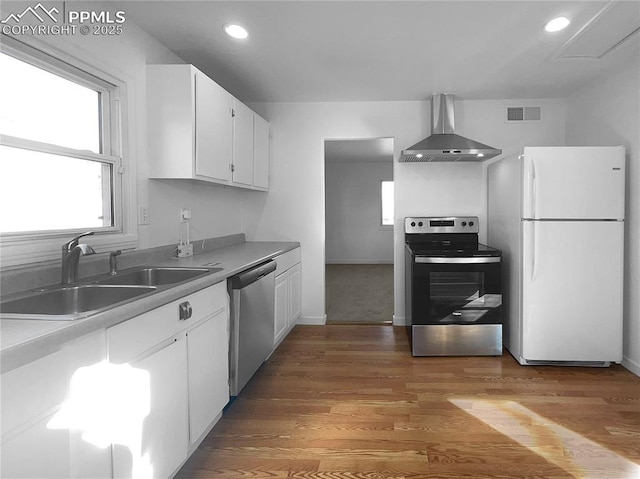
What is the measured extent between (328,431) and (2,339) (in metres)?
1.79

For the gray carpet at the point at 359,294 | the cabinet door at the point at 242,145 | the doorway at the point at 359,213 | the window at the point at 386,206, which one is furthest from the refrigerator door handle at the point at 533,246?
the window at the point at 386,206

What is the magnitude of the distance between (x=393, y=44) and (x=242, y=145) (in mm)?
1477

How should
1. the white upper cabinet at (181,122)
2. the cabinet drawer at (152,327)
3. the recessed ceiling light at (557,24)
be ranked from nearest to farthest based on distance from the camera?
the cabinet drawer at (152,327), the recessed ceiling light at (557,24), the white upper cabinet at (181,122)

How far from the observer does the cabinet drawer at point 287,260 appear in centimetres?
367

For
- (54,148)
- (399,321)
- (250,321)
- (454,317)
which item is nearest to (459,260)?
(454,317)

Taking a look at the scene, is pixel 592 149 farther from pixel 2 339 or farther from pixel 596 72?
pixel 2 339

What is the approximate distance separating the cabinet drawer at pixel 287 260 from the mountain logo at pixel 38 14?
6.95 ft

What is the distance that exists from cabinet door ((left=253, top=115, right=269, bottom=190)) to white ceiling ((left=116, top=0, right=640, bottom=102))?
1.13 ft

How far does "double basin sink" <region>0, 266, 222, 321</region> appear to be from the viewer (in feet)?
5.25

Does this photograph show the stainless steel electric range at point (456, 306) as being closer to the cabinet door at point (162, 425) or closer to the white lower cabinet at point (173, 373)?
the white lower cabinet at point (173, 373)

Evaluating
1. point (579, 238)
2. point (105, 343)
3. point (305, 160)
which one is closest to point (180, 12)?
point (105, 343)

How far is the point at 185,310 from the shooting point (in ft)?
6.30

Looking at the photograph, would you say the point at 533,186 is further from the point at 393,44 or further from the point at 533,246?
the point at 393,44

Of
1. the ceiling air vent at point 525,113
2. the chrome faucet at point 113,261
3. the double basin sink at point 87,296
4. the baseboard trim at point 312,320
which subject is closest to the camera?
the double basin sink at point 87,296
